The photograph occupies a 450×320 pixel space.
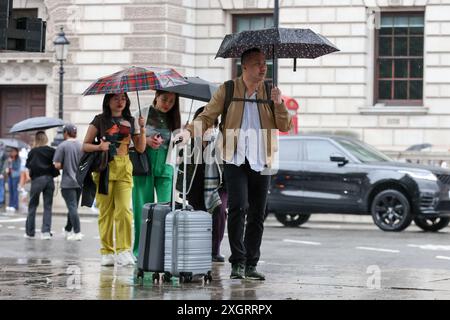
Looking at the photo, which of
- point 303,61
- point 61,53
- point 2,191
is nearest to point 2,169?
point 2,191

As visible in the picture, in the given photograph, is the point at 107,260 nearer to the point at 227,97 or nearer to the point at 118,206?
the point at 118,206

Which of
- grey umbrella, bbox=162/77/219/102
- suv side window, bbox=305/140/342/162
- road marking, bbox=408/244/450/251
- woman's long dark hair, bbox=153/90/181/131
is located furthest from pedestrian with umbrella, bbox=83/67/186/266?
suv side window, bbox=305/140/342/162

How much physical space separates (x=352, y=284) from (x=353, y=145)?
12559 millimetres

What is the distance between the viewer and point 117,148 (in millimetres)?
12906

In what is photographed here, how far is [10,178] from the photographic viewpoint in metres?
30.2

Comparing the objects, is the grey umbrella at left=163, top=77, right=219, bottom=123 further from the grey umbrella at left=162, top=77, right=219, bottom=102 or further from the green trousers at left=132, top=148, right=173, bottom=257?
the green trousers at left=132, top=148, right=173, bottom=257

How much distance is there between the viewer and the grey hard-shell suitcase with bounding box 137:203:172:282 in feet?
35.5

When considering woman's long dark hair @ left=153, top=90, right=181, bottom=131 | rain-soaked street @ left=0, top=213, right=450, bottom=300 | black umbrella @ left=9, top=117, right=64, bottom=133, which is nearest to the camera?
rain-soaked street @ left=0, top=213, right=450, bottom=300

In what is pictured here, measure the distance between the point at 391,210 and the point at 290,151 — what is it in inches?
89.5

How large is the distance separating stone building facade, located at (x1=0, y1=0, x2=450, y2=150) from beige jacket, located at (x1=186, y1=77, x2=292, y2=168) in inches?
897

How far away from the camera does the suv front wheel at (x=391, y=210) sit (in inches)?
869

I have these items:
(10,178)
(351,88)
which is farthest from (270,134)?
(351,88)
